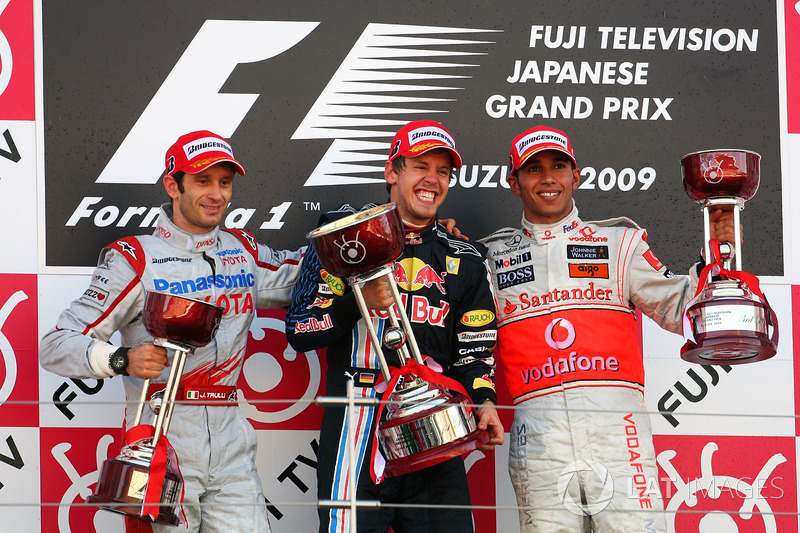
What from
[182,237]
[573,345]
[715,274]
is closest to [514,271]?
[573,345]

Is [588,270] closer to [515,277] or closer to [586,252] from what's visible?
[586,252]

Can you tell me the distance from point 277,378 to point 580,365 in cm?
121

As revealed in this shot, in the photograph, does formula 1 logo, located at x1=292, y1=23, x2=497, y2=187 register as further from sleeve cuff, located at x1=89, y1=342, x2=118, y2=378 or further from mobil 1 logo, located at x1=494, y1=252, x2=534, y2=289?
sleeve cuff, located at x1=89, y1=342, x2=118, y2=378

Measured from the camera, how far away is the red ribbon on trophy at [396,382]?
2881 millimetres

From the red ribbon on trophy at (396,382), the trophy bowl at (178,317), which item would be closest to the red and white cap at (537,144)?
the red ribbon on trophy at (396,382)

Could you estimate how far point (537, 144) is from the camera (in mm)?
3408

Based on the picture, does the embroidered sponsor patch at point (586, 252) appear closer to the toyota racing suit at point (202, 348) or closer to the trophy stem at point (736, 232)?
the trophy stem at point (736, 232)

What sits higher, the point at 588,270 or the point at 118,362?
the point at 588,270

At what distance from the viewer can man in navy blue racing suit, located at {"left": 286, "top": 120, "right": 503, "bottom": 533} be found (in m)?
3.05

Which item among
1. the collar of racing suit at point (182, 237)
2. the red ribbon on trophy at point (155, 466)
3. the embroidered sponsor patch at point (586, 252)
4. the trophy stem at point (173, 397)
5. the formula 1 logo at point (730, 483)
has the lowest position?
the formula 1 logo at point (730, 483)

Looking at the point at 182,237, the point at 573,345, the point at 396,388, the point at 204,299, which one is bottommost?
the point at 396,388

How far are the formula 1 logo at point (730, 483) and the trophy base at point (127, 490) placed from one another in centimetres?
194

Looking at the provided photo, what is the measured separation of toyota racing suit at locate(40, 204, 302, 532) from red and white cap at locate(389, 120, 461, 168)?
60cm

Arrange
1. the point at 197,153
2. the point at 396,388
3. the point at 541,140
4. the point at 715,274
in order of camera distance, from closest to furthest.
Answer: the point at 396,388, the point at 715,274, the point at 197,153, the point at 541,140
